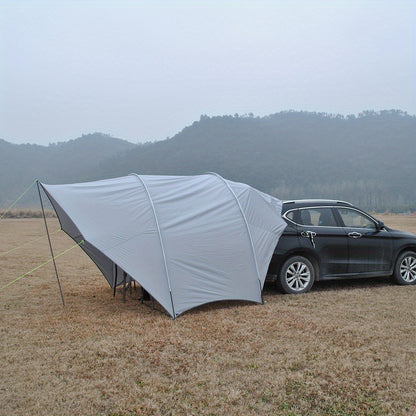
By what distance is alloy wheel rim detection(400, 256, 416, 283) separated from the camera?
368 inches

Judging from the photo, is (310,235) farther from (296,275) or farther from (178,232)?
(178,232)

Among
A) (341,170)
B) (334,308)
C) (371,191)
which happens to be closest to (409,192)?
(371,191)

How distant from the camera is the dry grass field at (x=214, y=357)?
4043 millimetres

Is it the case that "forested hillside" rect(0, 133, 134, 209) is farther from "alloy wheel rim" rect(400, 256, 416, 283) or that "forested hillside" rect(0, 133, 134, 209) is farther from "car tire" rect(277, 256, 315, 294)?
"alloy wheel rim" rect(400, 256, 416, 283)

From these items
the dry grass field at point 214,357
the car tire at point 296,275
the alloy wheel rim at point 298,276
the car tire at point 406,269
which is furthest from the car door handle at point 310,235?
the car tire at point 406,269

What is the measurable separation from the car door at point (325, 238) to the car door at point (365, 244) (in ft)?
0.56

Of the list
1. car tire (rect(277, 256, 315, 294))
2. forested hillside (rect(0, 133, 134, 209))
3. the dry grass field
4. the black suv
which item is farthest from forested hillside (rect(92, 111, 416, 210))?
the dry grass field

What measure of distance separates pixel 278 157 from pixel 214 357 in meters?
95.8

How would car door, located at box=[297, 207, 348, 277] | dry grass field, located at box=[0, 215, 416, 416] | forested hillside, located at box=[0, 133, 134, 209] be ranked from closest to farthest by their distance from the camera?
dry grass field, located at box=[0, 215, 416, 416], car door, located at box=[297, 207, 348, 277], forested hillside, located at box=[0, 133, 134, 209]

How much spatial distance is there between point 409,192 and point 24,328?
276 ft

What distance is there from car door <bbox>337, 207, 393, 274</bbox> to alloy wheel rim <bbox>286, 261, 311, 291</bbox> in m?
0.93

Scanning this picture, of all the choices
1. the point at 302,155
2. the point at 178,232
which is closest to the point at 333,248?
the point at 178,232

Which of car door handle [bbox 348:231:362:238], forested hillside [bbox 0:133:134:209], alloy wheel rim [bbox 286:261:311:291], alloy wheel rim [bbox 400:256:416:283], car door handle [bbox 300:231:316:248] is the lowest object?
alloy wheel rim [bbox 400:256:416:283]

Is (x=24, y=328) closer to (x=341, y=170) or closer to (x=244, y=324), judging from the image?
(x=244, y=324)
